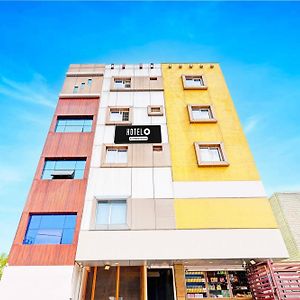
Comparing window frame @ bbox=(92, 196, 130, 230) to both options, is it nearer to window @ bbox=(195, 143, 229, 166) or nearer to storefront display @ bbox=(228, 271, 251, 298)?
window @ bbox=(195, 143, 229, 166)

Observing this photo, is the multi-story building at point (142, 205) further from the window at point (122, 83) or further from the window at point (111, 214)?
the window at point (122, 83)

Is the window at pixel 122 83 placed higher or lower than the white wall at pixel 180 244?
higher

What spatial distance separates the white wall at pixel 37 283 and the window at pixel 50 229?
1.27m

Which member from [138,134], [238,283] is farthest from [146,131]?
[238,283]

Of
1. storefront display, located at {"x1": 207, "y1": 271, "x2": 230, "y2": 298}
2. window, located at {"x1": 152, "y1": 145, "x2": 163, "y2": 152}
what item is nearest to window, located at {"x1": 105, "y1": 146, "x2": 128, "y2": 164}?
window, located at {"x1": 152, "y1": 145, "x2": 163, "y2": 152}

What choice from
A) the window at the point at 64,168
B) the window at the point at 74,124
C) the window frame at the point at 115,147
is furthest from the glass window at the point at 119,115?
the window at the point at 64,168

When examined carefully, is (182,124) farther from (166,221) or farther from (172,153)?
(166,221)

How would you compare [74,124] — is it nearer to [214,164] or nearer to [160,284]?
[214,164]

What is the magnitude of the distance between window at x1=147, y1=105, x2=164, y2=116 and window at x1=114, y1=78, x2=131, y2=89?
374 centimetres

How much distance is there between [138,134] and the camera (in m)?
14.9

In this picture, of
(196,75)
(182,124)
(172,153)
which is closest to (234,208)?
(172,153)

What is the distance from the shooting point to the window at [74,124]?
1552 centimetres

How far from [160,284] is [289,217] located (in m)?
18.7

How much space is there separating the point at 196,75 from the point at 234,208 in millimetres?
12795
